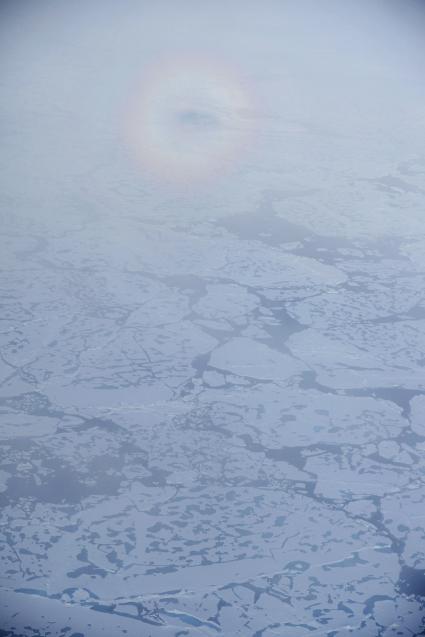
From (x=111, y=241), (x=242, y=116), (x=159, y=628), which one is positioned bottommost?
(x=159, y=628)

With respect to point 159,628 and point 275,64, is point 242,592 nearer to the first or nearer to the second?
point 159,628

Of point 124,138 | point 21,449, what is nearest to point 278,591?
point 21,449

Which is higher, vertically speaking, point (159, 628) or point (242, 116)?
point (242, 116)

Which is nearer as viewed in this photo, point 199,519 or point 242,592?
point 242,592

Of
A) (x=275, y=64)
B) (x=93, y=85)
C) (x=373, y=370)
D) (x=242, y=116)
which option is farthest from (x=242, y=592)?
(x=275, y=64)

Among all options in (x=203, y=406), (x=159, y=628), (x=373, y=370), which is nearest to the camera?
(x=159, y=628)

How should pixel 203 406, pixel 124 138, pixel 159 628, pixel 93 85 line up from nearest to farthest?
pixel 159 628
pixel 203 406
pixel 124 138
pixel 93 85
